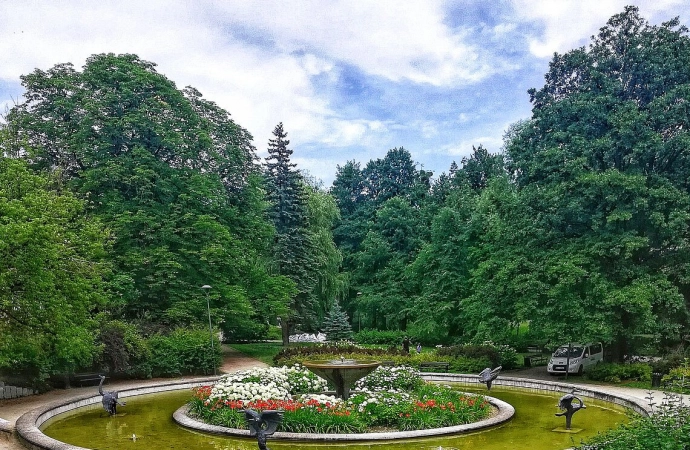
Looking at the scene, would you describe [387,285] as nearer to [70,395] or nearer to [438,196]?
[438,196]

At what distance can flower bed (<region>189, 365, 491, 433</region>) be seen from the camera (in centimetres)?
1427

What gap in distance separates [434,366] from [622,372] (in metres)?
7.82

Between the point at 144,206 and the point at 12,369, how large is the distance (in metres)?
10.5

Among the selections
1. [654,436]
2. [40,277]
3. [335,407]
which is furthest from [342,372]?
[40,277]

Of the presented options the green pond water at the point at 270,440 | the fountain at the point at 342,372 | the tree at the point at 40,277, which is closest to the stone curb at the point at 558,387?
the green pond water at the point at 270,440

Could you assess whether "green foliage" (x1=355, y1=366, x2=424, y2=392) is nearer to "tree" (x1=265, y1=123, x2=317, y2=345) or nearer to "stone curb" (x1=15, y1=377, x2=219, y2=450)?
"stone curb" (x1=15, y1=377, x2=219, y2=450)

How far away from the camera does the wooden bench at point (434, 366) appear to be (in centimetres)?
2641

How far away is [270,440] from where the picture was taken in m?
13.7

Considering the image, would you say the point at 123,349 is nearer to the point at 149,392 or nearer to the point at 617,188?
the point at 149,392

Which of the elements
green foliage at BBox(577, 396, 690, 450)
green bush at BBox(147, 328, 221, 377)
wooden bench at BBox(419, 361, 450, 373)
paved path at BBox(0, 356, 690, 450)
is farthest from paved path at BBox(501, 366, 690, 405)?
green bush at BBox(147, 328, 221, 377)

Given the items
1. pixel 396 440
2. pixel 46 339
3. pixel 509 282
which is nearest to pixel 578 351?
pixel 509 282

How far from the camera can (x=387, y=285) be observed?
43.9 m

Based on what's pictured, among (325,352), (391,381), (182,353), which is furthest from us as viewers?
(325,352)

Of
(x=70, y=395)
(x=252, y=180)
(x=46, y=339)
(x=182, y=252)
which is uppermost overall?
(x=252, y=180)
